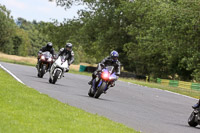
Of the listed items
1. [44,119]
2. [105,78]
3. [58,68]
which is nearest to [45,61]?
[58,68]

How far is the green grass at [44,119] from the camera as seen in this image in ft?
25.5

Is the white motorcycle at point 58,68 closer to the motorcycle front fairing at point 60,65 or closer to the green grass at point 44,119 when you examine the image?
the motorcycle front fairing at point 60,65

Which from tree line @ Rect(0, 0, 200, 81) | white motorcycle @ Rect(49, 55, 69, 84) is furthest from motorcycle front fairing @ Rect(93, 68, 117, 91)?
tree line @ Rect(0, 0, 200, 81)

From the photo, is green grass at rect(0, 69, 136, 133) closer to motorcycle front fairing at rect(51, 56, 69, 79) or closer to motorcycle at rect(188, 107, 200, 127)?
motorcycle at rect(188, 107, 200, 127)

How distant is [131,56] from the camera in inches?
2391

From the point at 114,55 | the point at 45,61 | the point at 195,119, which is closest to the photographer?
the point at 195,119

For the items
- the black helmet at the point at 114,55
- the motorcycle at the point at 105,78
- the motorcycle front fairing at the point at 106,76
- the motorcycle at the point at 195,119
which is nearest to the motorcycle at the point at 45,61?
the motorcycle at the point at 105,78

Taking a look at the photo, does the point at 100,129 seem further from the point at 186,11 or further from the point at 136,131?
the point at 186,11

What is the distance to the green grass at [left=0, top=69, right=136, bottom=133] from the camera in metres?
7.77

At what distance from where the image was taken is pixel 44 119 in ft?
28.9

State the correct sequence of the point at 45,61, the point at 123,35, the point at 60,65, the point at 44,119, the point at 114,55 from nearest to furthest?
the point at 44,119 → the point at 114,55 → the point at 60,65 → the point at 45,61 → the point at 123,35

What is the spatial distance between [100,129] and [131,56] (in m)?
52.1

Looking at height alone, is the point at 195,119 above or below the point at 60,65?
below

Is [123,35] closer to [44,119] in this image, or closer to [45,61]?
[45,61]
